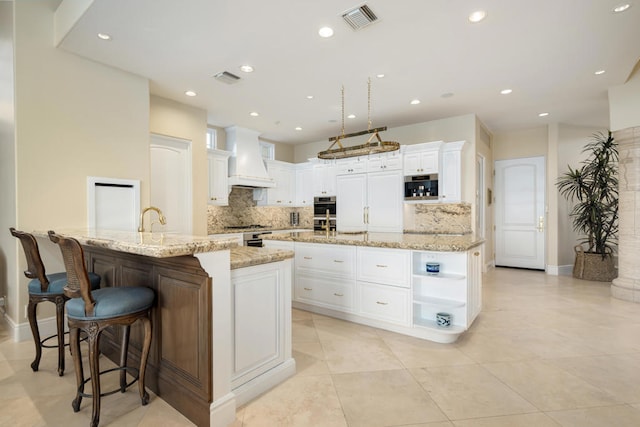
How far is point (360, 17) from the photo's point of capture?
2662mm

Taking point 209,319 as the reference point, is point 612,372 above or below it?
below

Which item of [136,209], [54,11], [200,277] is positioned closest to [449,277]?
[200,277]

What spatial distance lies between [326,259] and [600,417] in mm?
2436

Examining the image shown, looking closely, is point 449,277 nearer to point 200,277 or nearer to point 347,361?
point 347,361

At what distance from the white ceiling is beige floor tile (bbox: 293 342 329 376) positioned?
2.88m

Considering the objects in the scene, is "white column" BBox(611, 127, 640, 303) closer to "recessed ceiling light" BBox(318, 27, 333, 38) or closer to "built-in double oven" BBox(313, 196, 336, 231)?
"recessed ceiling light" BBox(318, 27, 333, 38)

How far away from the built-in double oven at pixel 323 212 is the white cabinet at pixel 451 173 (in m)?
2.24

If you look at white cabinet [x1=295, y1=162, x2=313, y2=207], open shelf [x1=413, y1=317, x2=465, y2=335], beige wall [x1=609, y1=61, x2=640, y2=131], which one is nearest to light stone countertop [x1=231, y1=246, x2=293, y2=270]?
open shelf [x1=413, y1=317, x2=465, y2=335]

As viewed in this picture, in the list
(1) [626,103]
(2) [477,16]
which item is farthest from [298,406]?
(1) [626,103]

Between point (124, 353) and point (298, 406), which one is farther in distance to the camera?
point (124, 353)

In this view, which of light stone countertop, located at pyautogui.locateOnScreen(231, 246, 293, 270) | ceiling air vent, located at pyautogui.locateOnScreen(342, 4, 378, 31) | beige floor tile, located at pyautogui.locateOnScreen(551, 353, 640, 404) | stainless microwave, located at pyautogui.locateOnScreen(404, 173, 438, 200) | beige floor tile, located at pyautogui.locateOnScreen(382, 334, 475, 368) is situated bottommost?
beige floor tile, located at pyautogui.locateOnScreen(551, 353, 640, 404)

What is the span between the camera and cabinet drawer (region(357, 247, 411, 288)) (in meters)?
3.03

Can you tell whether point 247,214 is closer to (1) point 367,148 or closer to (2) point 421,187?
(2) point 421,187

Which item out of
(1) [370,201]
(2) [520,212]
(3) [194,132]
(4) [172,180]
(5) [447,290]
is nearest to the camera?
(5) [447,290]
